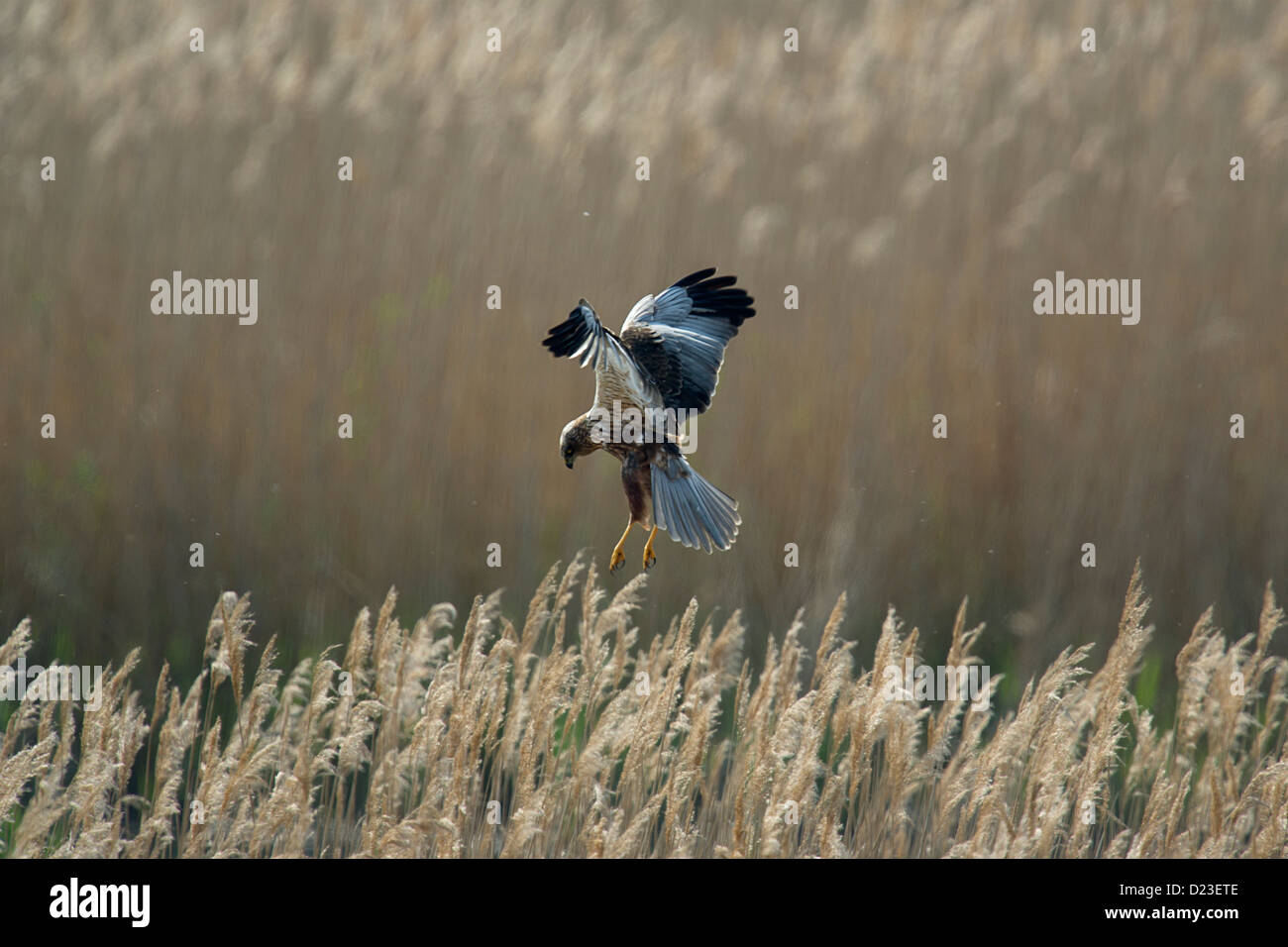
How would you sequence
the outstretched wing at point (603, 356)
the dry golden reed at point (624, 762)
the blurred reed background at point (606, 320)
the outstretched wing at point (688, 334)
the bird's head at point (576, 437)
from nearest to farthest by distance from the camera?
the outstretched wing at point (603, 356)
the bird's head at point (576, 437)
the dry golden reed at point (624, 762)
the outstretched wing at point (688, 334)
the blurred reed background at point (606, 320)

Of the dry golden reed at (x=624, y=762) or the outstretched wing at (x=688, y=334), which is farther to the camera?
the outstretched wing at (x=688, y=334)

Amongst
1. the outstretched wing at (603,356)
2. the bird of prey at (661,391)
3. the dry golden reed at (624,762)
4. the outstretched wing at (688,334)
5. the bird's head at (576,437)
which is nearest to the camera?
the outstretched wing at (603,356)

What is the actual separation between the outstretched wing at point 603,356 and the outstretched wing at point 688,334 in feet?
0.65

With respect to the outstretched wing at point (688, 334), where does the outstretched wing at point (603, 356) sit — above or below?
below

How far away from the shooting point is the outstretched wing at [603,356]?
3240 mm

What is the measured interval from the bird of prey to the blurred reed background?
1518 mm

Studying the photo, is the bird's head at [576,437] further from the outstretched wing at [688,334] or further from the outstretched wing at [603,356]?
the outstretched wing at [688,334]

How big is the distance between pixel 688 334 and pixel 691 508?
2.73 ft

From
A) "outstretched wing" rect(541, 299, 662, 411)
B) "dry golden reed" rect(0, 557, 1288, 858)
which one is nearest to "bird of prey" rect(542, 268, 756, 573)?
"outstretched wing" rect(541, 299, 662, 411)

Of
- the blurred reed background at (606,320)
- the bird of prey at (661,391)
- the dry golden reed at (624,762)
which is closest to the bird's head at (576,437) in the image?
the bird of prey at (661,391)

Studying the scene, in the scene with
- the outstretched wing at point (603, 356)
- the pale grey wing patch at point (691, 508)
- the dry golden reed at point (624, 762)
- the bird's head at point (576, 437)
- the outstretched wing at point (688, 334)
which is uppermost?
the outstretched wing at point (688, 334)

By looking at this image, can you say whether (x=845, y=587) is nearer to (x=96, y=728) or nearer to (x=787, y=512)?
(x=787, y=512)

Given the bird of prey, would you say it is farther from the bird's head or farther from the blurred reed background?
the blurred reed background

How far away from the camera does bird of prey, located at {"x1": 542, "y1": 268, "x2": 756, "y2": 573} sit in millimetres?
3523
